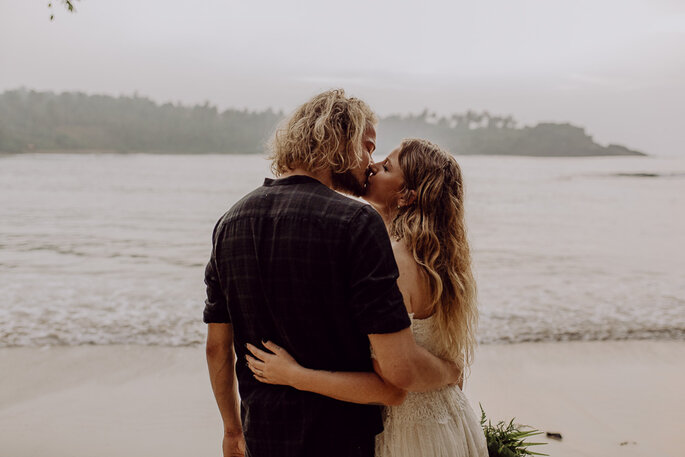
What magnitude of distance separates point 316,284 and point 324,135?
452 millimetres

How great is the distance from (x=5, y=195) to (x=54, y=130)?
1559 inches

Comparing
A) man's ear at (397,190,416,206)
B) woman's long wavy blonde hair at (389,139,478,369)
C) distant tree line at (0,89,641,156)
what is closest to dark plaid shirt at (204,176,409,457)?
woman's long wavy blonde hair at (389,139,478,369)

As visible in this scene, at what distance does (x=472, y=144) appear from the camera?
7269 cm

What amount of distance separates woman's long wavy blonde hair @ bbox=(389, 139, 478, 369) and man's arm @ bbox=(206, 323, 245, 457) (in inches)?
28.9

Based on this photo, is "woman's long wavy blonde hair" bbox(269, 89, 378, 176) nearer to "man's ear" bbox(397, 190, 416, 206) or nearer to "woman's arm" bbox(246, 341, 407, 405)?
"man's ear" bbox(397, 190, 416, 206)

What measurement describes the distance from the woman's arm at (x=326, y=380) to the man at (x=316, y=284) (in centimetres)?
4

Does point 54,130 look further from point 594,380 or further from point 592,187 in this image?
point 594,380

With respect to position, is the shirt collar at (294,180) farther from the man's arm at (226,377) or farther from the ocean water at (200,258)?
the ocean water at (200,258)

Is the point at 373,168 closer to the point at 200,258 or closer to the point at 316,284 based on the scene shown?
the point at 316,284

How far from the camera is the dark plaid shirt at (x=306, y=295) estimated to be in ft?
5.43

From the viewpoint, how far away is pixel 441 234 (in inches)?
86.4

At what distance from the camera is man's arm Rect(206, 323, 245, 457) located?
214 cm

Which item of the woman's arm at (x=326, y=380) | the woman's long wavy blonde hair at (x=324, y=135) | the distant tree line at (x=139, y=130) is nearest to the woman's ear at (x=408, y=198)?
the woman's long wavy blonde hair at (x=324, y=135)

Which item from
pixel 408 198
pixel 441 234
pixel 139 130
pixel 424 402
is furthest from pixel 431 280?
pixel 139 130
